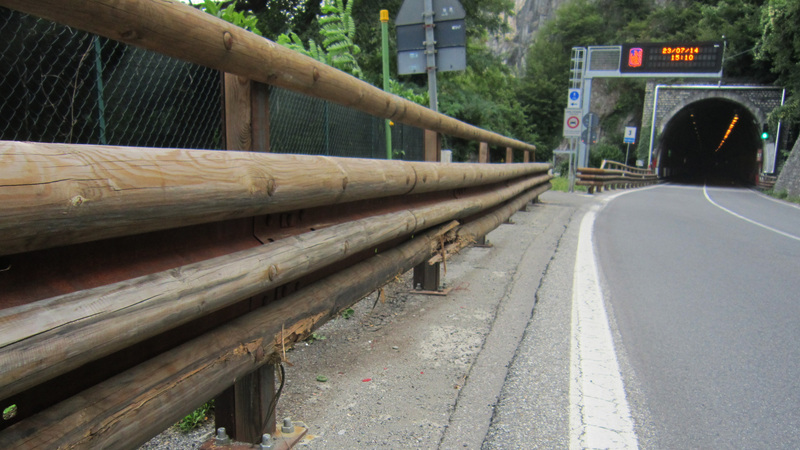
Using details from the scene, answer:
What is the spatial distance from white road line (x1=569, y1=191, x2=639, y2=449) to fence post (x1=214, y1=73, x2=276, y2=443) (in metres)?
1.24

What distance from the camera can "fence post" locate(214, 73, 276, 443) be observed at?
81.1 inches

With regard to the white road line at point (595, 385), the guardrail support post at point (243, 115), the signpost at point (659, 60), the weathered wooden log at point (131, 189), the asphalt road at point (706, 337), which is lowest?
the asphalt road at point (706, 337)

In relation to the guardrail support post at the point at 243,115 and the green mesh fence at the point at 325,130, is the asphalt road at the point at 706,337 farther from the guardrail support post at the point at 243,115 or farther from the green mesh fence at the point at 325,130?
the green mesh fence at the point at 325,130

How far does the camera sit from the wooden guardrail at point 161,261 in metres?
1.14

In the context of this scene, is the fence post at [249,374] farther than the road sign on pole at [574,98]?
No

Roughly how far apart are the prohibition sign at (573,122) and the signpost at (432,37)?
12.0 metres

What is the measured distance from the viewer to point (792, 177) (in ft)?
73.9

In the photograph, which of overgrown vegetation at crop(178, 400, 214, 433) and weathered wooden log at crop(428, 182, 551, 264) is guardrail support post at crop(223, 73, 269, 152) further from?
weathered wooden log at crop(428, 182, 551, 264)

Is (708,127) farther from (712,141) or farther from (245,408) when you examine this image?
(245,408)

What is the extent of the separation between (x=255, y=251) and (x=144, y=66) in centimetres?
233

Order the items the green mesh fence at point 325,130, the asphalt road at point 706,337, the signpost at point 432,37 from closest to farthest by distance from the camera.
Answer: the asphalt road at point 706,337, the green mesh fence at point 325,130, the signpost at point 432,37

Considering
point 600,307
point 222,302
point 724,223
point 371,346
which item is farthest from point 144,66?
point 724,223

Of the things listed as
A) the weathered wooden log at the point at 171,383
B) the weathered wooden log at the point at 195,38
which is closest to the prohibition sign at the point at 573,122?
the weathered wooden log at the point at 195,38

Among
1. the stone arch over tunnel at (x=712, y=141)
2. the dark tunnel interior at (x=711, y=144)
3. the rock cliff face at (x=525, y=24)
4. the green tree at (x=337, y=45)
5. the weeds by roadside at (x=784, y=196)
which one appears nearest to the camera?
the green tree at (x=337, y=45)
